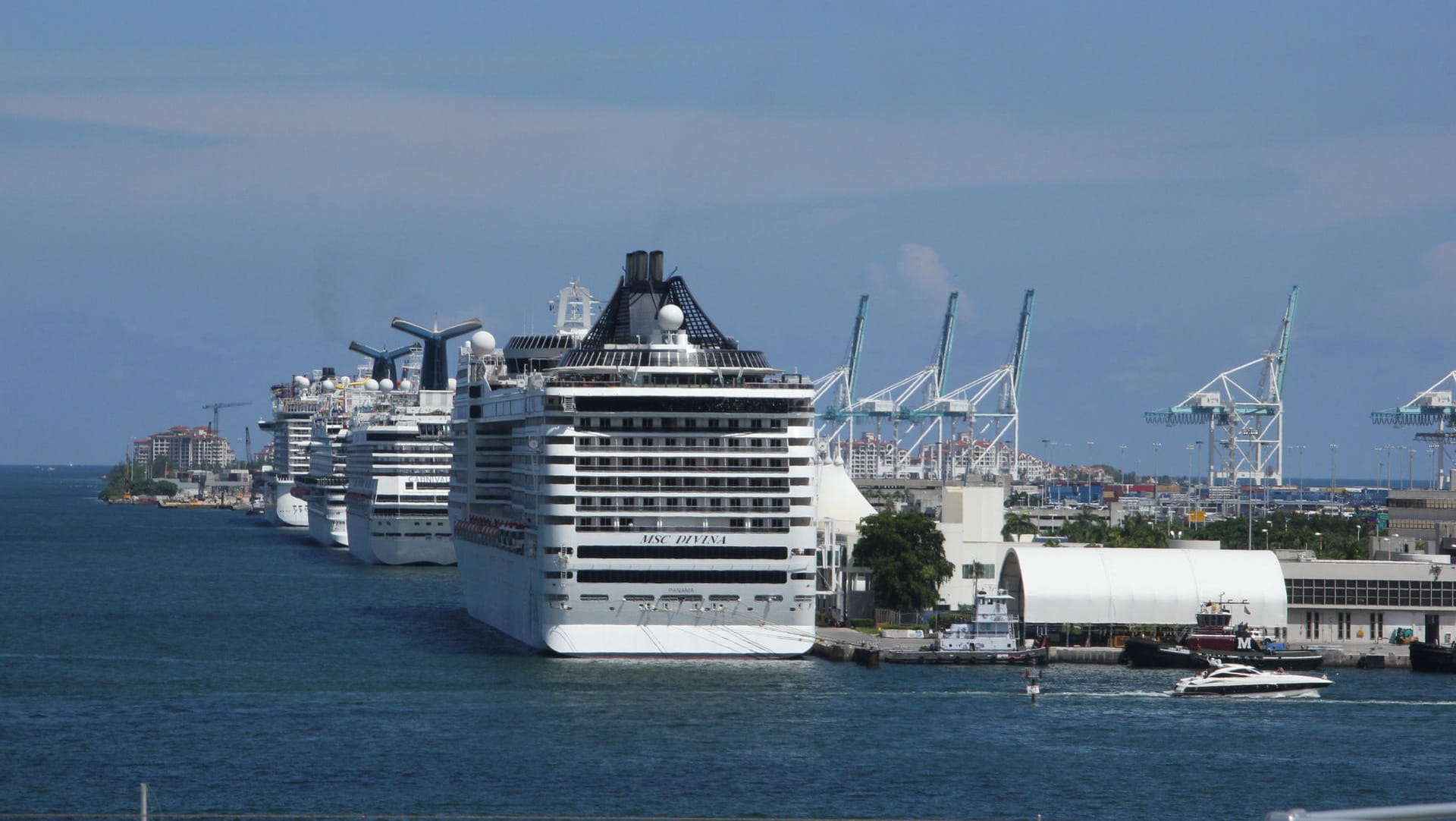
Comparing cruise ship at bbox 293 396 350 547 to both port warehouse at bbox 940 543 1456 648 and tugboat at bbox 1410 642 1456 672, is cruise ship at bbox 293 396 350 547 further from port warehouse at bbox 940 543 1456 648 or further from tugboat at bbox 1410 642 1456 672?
tugboat at bbox 1410 642 1456 672

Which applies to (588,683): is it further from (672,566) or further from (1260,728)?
(1260,728)

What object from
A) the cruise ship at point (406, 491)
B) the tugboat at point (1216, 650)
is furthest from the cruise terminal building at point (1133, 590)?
the cruise ship at point (406, 491)

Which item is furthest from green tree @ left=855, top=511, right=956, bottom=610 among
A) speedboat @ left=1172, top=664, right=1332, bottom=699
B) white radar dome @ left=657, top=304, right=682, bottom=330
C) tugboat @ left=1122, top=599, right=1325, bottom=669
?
speedboat @ left=1172, top=664, right=1332, bottom=699

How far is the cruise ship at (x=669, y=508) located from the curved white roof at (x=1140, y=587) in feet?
42.1

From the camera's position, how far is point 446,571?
116062mm

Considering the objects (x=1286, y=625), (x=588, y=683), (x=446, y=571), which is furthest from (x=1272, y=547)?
(x=588, y=683)

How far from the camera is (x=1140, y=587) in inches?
2803

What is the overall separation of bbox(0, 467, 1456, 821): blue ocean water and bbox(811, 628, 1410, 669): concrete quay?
0.76 metres

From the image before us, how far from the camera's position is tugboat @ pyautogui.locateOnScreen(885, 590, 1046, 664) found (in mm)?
67375

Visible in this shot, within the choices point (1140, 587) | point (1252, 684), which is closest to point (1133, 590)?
point (1140, 587)

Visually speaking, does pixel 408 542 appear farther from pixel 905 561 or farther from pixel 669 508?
pixel 669 508

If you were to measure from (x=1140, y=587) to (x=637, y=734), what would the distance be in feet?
91.1

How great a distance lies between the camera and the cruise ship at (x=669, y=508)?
60.4 m

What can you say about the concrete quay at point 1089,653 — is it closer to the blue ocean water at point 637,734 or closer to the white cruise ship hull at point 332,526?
the blue ocean water at point 637,734
